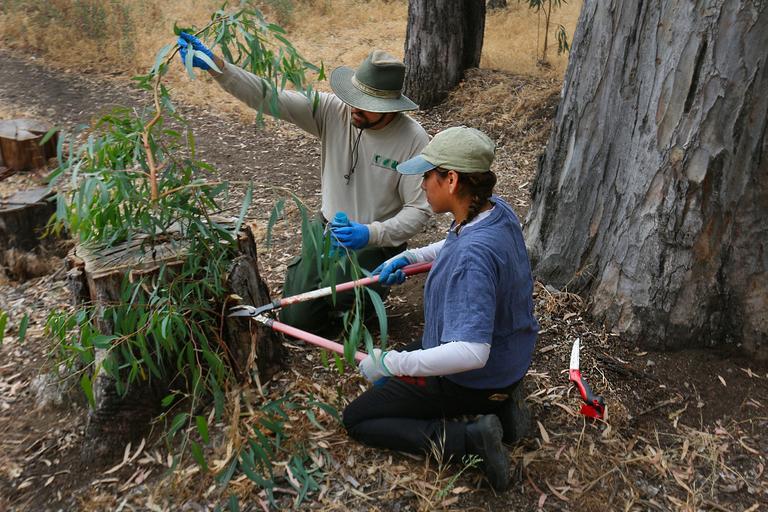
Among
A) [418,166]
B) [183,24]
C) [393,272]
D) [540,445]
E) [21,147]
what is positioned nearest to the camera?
[418,166]

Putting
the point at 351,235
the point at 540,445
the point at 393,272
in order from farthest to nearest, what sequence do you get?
the point at 351,235 < the point at 393,272 < the point at 540,445

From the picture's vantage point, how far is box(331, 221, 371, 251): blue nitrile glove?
2.81m

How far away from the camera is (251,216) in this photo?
4719mm

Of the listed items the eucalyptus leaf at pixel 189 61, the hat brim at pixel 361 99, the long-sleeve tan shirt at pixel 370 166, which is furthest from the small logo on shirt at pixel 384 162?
the eucalyptus leaf at pixel 189 61

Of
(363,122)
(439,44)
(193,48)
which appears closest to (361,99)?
(363,122)

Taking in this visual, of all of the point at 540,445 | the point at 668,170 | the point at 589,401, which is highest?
the point at 668,170

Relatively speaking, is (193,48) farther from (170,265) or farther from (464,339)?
(464,339)

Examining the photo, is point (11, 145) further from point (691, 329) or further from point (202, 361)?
point (691, 329)

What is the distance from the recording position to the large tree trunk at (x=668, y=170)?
8.34ft

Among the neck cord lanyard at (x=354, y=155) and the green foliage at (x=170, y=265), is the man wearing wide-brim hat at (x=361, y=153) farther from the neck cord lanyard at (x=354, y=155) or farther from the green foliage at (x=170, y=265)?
the green foliage at (x=170, y=265)

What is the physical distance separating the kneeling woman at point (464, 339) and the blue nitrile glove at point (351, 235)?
0.62m

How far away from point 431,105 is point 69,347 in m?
4.99

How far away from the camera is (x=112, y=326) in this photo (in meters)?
2.50

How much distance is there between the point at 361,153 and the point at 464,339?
1.38 metres
